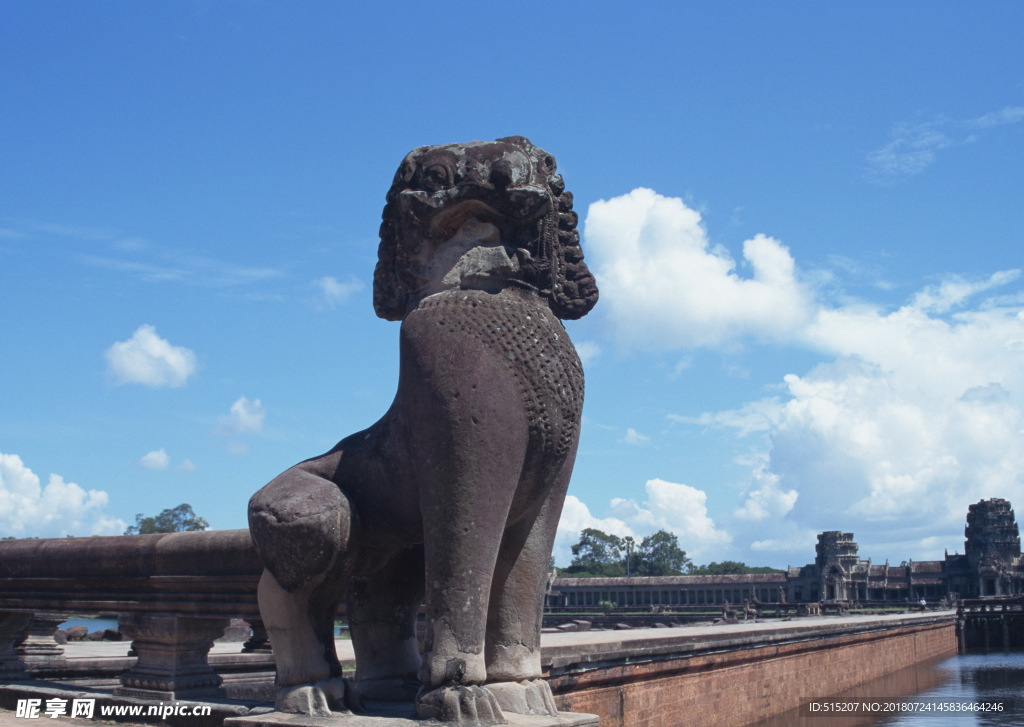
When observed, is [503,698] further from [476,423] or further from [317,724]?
[476,423]

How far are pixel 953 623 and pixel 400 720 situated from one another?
41928mm

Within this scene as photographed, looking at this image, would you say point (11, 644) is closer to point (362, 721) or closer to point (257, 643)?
point (257, 643)

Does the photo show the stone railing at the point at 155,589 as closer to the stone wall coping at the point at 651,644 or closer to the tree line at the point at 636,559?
the stone wall coping at the point at 651,644

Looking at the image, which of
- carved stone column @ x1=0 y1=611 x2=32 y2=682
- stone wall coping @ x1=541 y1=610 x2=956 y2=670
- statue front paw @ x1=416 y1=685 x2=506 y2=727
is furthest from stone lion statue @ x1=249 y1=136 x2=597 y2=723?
stone wall coping @ x1=541 y1=610 x2=956 y2=670

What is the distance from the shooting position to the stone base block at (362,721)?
10.9 ft

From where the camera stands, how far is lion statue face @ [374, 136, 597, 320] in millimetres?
3822

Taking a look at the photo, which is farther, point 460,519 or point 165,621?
point 165,621

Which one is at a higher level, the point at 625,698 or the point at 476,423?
the point at 476,423

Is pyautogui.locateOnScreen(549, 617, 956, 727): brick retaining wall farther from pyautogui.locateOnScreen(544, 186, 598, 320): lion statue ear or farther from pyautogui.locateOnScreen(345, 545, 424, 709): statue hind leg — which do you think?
pyautogui.locateOnScreen(544, 186, 598, 320): lion statue ear

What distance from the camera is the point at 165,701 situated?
17.4 ft

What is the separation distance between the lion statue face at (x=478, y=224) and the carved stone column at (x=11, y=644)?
4.35m

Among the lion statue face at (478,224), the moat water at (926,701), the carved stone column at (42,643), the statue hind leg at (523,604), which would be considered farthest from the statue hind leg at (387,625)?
the moat water at (926,701)

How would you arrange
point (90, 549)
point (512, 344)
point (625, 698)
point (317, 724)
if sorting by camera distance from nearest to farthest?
1. point (317, 724)
2. point (512, 344)
3. point (90, 549)
4. point (625, 698)

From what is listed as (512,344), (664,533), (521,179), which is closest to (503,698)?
(512,344)
